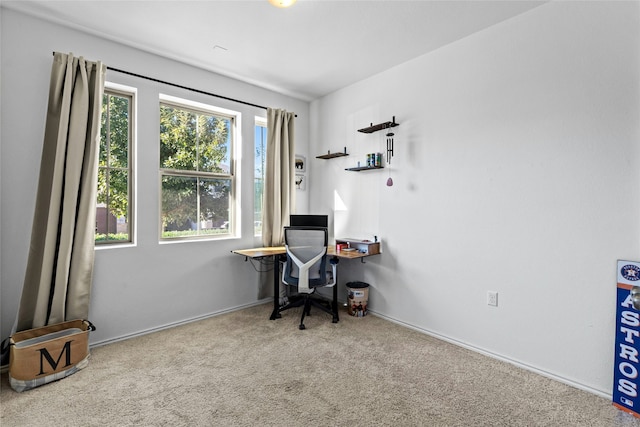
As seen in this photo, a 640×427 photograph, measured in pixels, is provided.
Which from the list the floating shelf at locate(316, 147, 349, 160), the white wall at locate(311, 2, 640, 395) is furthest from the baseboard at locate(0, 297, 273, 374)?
the floating shelf at locate(316, 147, 349, 160)

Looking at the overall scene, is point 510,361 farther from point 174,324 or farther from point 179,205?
point 179,205

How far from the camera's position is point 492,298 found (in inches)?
98.0

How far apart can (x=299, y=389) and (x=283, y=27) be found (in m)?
2.80

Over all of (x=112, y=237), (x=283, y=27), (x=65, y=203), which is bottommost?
(x=112, y=237)

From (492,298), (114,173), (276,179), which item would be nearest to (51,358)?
(114,173)

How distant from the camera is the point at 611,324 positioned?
1936 millimetres

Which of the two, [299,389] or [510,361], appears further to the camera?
[510,361]

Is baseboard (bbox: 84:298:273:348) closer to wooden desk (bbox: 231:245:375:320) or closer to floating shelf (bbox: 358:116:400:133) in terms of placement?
wooden desk (bbox: 231:245:375:320)

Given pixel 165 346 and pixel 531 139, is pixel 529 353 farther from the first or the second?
pixel 165 346

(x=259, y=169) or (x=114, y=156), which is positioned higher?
(x=259, y=169)

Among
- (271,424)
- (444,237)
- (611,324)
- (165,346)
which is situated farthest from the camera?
(444,237)

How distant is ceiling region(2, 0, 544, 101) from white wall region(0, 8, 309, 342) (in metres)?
0.18

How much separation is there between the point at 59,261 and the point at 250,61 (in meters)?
2.48

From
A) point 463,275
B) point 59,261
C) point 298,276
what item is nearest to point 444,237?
point 463,275
